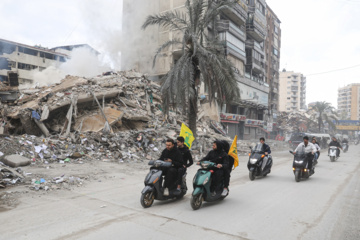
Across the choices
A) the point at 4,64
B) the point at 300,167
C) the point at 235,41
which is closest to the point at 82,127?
the point at 300,167

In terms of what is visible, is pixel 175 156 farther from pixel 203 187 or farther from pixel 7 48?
pixel 7 48

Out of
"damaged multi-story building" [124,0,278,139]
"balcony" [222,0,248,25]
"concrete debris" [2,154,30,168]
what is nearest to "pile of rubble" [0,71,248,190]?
"concrete debris" [2,154,30,168]

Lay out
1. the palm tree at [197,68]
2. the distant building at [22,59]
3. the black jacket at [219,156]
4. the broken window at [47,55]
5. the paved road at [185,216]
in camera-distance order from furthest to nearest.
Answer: the broken window at [47,55] → the distant building at [22,59] → the palm tree at [197,68] → the black jacket at [219,156] → the paved road at [185,216]

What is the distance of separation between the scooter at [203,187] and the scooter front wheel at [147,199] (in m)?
0.85

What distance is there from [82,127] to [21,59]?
3409 centimetres

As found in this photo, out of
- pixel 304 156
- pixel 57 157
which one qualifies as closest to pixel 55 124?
pixel 57 157

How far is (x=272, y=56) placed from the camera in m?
59.0

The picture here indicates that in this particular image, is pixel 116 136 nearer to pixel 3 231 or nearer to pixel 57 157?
pixel 57 157

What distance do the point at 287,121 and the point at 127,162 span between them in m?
57.5

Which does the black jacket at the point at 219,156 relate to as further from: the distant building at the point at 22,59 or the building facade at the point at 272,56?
the building facade at the point at 272,56

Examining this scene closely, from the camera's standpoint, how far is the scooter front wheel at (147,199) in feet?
17.1

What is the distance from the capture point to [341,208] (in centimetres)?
552

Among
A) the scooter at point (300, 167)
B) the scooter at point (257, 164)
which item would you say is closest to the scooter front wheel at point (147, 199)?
the scooter at point (257, 164)

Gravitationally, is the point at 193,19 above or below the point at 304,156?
above
